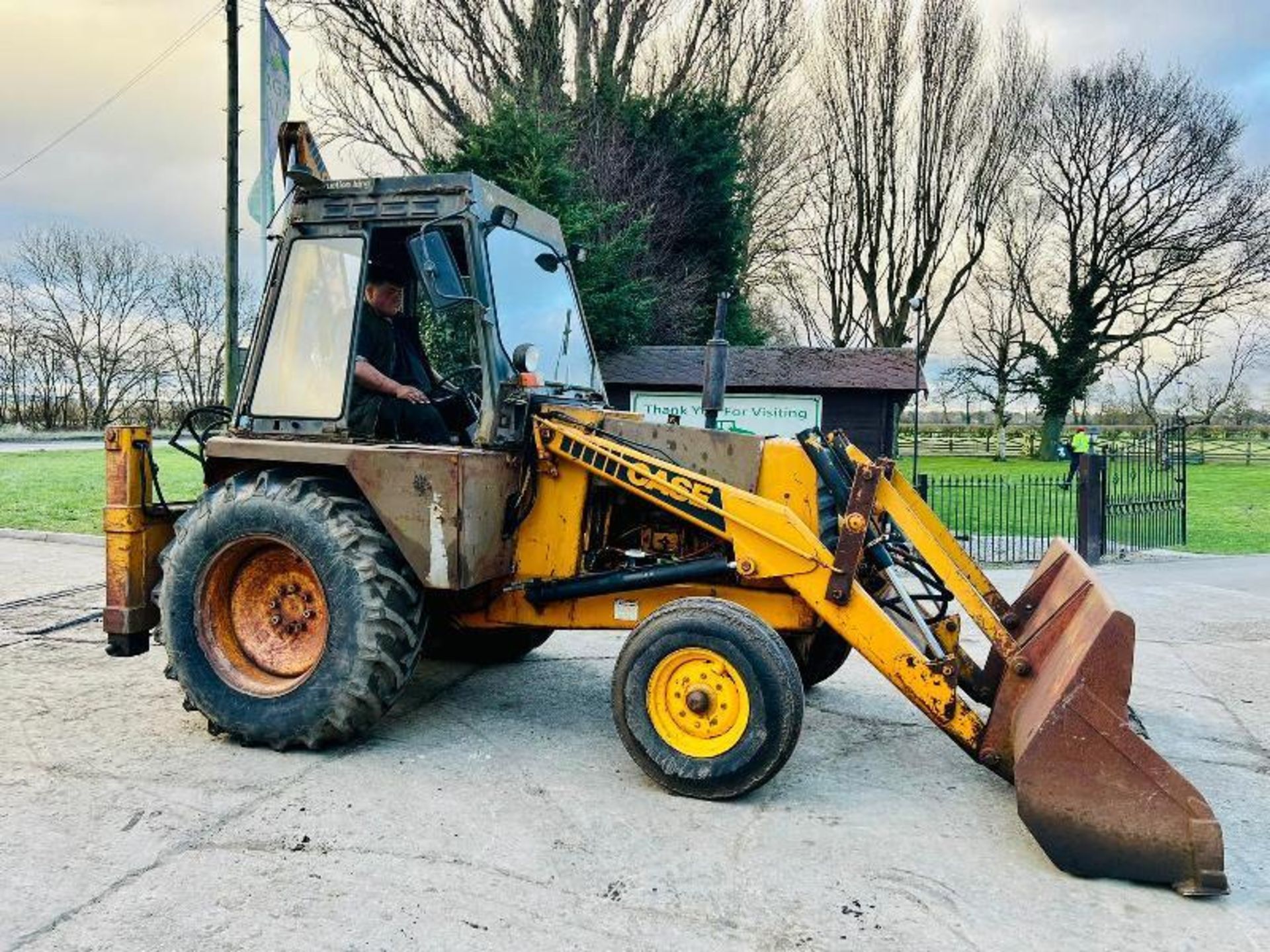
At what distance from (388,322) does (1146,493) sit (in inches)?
464

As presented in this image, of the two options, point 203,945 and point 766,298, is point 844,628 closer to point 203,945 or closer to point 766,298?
point 203,945

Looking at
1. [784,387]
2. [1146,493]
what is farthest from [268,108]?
[1146,493]

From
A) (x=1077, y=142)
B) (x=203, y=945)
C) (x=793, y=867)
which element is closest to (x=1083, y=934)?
(x=793, y=867)

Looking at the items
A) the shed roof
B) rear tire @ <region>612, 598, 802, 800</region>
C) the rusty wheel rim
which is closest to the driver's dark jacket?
the rusty wheel rim

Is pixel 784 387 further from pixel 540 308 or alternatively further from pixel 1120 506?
pixel 540 308

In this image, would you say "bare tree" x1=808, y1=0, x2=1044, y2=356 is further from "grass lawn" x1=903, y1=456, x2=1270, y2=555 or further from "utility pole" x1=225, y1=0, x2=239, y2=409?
"utility pole" x1=225, y1=0, x2=239, y2=409

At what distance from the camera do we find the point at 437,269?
4.45 m

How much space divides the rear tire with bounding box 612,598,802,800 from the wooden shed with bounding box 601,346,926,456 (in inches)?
390

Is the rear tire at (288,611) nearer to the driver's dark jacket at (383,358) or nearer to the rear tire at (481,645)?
the driver's dark jacket at (383,358)

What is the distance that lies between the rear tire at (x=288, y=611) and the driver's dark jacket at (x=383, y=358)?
376mm

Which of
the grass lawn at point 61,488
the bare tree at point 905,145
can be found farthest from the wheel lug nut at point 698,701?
the bare tree at point 905,145

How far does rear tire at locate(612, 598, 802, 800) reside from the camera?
3.93 metres

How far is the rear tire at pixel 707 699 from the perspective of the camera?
3926 millimetres

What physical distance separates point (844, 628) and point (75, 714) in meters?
3.91
